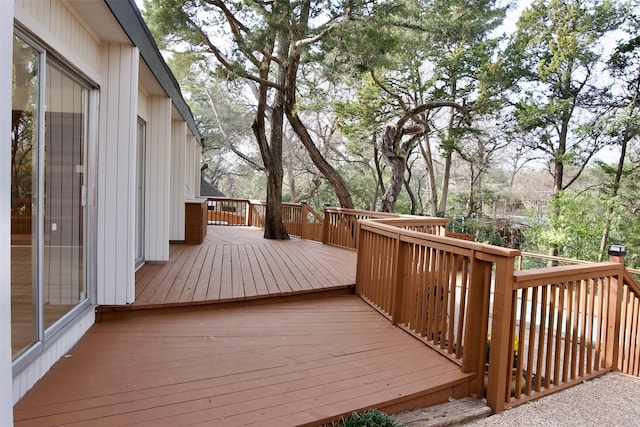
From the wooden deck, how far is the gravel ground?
2321mm

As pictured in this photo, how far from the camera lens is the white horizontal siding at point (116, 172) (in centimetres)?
309

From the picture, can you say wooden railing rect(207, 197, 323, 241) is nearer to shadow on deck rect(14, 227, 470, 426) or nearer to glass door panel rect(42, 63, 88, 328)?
shadow on deck rect(14, 227, 470, 426)

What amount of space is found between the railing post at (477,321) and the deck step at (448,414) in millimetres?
160

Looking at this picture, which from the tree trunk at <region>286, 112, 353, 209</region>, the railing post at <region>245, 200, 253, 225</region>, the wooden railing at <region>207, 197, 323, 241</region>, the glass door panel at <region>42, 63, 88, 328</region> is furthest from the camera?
the railing post at <region>245, 200, 253, 225</region>

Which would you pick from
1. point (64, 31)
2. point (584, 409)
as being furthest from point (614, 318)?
point (64, 31)

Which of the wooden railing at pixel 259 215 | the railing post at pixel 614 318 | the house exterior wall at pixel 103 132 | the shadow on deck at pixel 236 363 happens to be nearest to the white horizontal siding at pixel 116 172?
the house exterior wall at pixel 103 132

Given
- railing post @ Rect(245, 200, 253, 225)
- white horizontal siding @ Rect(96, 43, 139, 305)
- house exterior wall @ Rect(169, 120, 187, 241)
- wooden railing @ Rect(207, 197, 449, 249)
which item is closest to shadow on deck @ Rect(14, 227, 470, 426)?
white horizontal siding @ Rect(96, 43, 139, 305)

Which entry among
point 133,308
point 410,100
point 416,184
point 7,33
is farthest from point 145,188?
point 416,184

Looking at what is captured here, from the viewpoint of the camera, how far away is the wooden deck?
3.79 m

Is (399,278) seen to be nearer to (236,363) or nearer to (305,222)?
(236,363)

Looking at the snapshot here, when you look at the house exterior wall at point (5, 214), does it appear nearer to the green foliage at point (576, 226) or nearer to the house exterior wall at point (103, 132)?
the house exterior wall at point (103, 132)

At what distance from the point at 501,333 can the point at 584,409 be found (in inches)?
35.0

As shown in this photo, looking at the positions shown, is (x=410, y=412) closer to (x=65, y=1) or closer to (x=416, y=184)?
(x=65, y=1)

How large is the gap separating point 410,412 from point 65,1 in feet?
11.2
